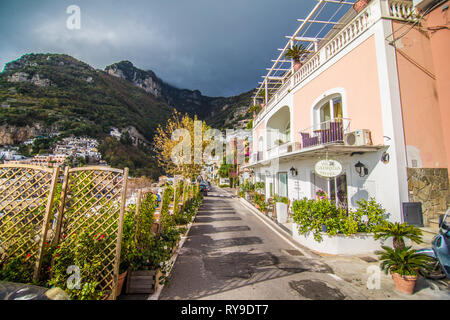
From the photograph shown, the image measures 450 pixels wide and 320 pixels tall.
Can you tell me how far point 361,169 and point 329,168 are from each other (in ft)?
4.50

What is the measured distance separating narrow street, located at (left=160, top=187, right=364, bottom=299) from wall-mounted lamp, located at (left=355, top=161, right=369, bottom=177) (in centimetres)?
346

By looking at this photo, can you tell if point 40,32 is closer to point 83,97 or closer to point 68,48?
point 68,48

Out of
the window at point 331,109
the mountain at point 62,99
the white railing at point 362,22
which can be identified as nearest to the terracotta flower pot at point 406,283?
the window at point 331,109

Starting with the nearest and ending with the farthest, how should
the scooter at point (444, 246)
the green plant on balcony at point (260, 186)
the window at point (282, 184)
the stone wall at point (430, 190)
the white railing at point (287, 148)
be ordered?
the scooter at point (444, 246) < the stone wall at point (430, 190) < the white railing at point (287, 148) < the window at point (282, 184) < the green plant on balcony at point (260, 186)

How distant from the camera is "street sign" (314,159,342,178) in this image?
648cm

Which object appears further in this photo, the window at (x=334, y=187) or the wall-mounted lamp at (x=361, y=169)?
the window at (x=334, y=187)

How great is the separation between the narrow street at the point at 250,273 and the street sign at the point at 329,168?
2.65 m

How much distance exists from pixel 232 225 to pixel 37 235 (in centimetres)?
751

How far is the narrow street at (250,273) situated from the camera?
3.75 metres

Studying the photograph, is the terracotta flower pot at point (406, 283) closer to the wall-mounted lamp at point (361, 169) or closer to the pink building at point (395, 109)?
the pink building at point (395, 109)

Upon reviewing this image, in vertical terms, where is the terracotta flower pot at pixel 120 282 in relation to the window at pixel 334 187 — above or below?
below

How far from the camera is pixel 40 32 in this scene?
26.8ft

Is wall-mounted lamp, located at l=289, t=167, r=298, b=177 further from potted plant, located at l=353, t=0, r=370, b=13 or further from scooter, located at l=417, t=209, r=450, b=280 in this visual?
potted plant, located at l=353, t=0, r=370, b=13
